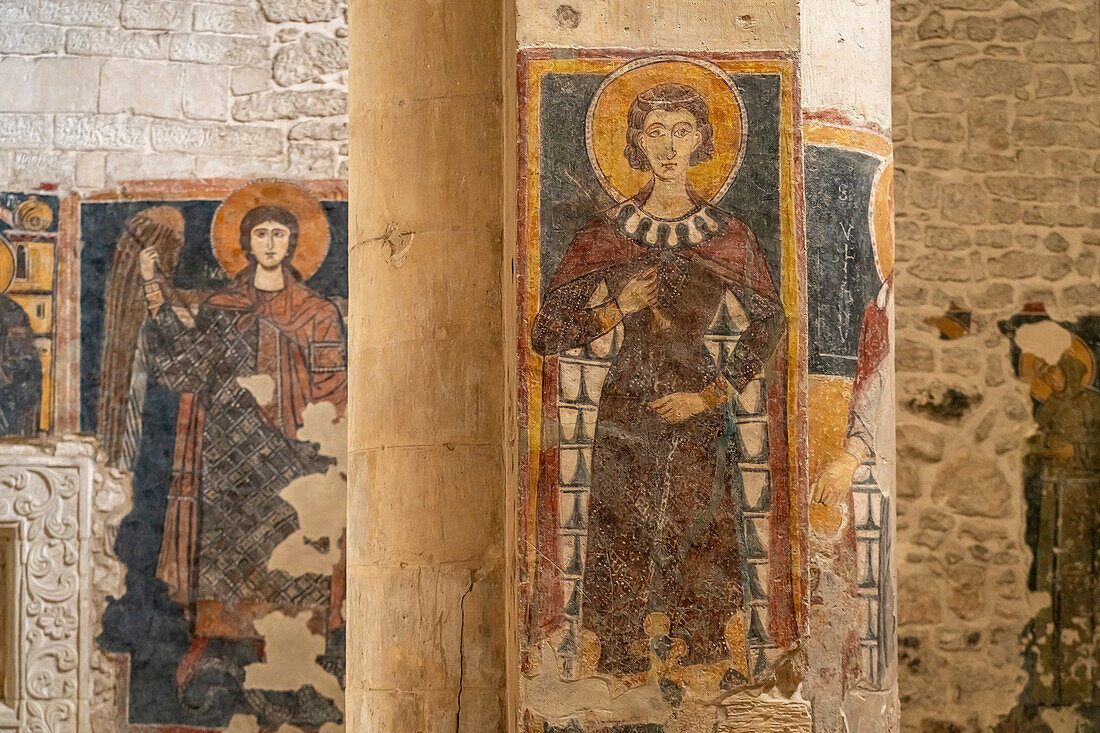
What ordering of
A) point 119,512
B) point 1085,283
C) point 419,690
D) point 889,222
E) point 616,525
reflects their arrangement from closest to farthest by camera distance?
point 616,525, point 419,690, point 889,222, point 119,512, point 1085,283

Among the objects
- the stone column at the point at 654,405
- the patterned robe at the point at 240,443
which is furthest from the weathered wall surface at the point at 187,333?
the stone column at the point at 654,405

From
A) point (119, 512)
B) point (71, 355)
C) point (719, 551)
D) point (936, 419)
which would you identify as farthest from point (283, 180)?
point (719, 551)

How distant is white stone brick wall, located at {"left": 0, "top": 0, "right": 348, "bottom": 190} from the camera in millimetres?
6715

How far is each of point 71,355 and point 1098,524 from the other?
5.45 metres

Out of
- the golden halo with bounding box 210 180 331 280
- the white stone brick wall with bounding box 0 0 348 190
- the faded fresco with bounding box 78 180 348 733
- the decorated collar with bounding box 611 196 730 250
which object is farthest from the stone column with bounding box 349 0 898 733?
the white stone brick wall with bounding box 0 0 348 190

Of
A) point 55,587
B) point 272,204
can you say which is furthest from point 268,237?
point 55,587

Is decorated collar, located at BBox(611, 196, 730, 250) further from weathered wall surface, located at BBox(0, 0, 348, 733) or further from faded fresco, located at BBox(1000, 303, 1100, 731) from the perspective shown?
faded fresco, located at BBox(1000, 303, 1100, 731)

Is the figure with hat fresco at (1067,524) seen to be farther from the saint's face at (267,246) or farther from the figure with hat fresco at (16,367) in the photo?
the figure with hat fresco at (16,367)

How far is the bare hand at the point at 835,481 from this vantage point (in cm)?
312

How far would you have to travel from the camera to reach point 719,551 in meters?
2.69

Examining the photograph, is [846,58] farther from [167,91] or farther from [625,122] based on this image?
[167,91]

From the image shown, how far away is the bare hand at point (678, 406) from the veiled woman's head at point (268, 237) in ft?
14.4

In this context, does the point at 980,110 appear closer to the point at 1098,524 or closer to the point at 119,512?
the point at 1098,524

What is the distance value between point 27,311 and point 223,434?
122cm
